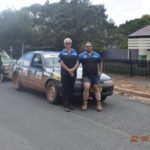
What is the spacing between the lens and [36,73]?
398 inches

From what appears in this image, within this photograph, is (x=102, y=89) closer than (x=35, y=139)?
No

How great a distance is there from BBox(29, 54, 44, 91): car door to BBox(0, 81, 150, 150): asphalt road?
519 mm

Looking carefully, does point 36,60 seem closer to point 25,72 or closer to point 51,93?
point 25,72

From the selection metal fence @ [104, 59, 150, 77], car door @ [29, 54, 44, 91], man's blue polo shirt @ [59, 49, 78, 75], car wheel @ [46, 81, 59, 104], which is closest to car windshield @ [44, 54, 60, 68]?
car door @ [29, 54, 44, 91]

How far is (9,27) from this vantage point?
2622 cm

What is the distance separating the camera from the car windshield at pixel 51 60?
9.95 m

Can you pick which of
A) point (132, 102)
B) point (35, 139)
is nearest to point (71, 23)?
point (132, 102)

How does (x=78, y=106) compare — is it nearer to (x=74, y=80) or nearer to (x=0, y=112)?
(x=74, y=80)

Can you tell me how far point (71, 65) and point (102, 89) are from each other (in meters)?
1.14

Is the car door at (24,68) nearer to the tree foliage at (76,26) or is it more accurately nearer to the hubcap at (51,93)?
the hubcap at (51,93)

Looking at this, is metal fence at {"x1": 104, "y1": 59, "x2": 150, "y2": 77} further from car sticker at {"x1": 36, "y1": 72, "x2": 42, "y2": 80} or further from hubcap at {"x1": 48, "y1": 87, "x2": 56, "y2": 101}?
hubcap at {"x1": 48, "y1": 87, "x2": 56, "y2": 101}

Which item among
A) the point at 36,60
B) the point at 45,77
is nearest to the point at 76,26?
the point at 36,60

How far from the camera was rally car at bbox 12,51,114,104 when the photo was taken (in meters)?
8.96
